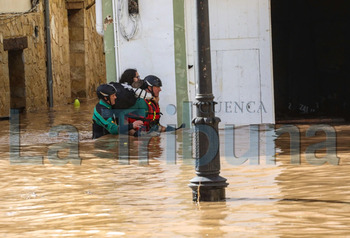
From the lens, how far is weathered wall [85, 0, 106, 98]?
3106 centimetres

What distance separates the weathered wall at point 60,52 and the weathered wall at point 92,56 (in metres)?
1.73

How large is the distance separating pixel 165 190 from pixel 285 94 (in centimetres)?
1045

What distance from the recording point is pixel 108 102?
14.2 m

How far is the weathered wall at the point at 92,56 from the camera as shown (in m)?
31.1

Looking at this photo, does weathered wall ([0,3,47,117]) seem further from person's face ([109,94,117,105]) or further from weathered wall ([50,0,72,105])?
person's face ([109,94,117,105])

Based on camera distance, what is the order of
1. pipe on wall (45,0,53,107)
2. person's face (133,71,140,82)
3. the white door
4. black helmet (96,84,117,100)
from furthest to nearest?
pipe on wall (45,0,53,107)
the white door
person's face (133,71,140,82)
black helmet (96,84,117,100)

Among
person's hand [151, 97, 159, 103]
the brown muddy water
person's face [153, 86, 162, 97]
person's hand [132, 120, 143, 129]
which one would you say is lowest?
the brown muddy water

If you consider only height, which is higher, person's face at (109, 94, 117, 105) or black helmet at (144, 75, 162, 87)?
black helmet at (144, 75, 162, 87)

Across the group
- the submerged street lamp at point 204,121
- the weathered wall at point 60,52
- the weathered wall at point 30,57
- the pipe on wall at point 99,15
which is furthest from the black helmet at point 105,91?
the weathered wall at point 60,52

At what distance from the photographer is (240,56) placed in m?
15.5

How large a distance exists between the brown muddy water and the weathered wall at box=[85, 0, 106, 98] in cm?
1686

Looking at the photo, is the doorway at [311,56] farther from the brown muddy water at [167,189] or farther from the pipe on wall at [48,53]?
the pipe on wall at [48,53]

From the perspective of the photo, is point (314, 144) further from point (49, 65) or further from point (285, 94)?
point (49, 65)

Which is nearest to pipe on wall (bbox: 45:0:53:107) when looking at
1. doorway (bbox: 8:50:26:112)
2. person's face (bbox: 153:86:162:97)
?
doorway (bbox: 8:50:26:112)
